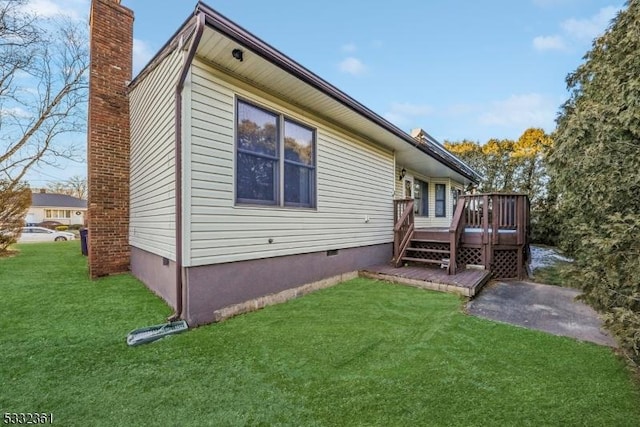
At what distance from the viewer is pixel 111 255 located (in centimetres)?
680

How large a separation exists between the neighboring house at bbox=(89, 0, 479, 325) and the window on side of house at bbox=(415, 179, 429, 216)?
3923 millimetres

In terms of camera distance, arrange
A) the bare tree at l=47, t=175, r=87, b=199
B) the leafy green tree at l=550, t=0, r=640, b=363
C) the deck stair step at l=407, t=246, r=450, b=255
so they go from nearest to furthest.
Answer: the leafy green tree at l=550, t=0, r=640, b=363 < the deck stair step at l=407, t=246, r=450, b=255 < the bare tree at l=47, t=175, r=87, b=199

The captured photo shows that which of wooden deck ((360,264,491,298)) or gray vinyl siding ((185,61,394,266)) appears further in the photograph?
wooden deck ((360,264,491,298))

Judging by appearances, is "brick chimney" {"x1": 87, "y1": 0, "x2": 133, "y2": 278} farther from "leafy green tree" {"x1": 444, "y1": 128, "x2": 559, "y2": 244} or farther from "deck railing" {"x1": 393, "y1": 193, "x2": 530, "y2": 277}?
"leafy green tree" {"x1": 444, "y1": 128, "x2": 559, "y2": 244}

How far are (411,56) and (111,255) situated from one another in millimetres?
11893

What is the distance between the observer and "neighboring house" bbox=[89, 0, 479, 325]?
3887mm

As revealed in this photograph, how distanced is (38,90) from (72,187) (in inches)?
1479

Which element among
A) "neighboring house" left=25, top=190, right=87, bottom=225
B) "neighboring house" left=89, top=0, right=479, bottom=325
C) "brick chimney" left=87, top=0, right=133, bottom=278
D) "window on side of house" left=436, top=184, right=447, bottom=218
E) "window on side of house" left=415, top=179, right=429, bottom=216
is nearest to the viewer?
"neighboring house" left=89, top=0, right=479, bottom=325

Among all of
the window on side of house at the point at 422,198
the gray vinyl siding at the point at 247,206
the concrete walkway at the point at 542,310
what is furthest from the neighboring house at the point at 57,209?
the concrete walkway at the point at 542,310

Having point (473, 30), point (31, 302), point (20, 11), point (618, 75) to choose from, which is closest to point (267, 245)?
point (31, 302)

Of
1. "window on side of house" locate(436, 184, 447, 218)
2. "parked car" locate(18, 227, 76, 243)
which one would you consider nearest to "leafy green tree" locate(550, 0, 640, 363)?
"window on side of house" locate(436, 184, 447, 218)

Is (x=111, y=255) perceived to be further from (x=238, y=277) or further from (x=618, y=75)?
(x=618, y=75)

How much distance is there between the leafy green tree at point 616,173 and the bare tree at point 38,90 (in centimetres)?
1687

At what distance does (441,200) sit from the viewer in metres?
13.1
